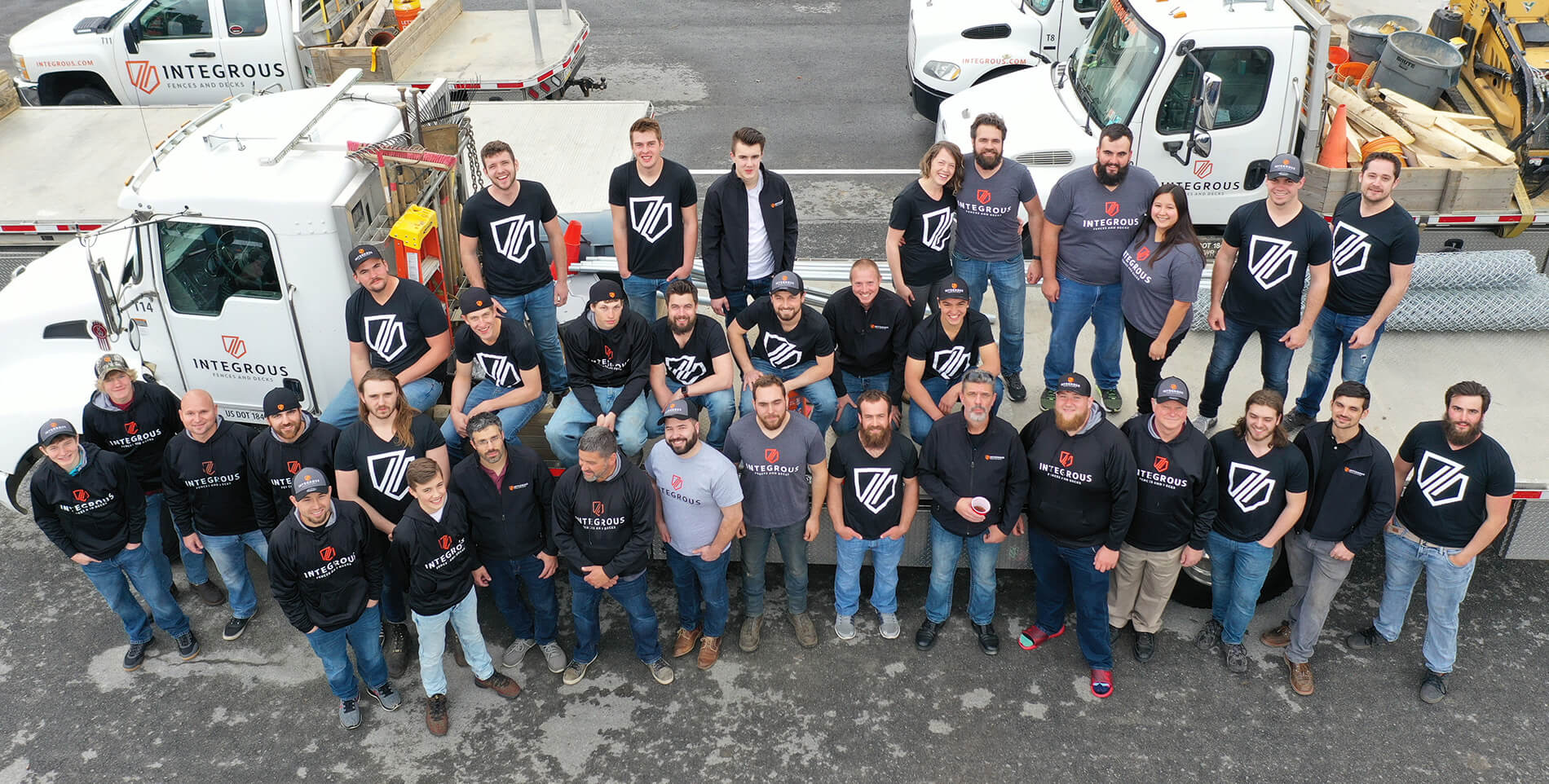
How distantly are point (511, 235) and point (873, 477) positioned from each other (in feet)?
8.85

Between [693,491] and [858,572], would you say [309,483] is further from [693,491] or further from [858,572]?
[858,572]

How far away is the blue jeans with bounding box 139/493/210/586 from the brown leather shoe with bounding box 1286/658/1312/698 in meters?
6.40

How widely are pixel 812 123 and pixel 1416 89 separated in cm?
676

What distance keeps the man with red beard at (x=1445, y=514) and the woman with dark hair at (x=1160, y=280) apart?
4.52ft

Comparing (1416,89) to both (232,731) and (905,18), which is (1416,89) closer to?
(905,18)

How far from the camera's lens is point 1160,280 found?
263 inches

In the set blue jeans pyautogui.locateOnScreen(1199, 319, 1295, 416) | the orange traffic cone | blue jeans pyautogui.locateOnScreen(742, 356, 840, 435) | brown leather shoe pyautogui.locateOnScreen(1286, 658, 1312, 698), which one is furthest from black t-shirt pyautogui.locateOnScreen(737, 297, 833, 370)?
the orange traffic cone

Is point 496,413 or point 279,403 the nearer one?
point 279,403

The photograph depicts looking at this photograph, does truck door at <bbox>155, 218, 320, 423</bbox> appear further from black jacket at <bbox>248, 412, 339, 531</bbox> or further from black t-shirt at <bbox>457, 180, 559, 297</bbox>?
black t-shirt at <bbox>457, 180, 559, 297</bbox>

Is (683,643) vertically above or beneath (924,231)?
beneath

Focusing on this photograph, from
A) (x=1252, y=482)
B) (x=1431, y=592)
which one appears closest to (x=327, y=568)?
(x=1252, y=482)

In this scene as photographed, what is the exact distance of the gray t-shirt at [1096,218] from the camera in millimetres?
6812

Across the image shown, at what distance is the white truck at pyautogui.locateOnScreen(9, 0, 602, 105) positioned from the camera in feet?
42.8

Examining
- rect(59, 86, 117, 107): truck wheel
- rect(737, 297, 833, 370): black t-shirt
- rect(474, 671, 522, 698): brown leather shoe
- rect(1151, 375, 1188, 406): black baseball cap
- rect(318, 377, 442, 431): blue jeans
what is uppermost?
rect(1151, 375, 1188, 406): black baseball cap
